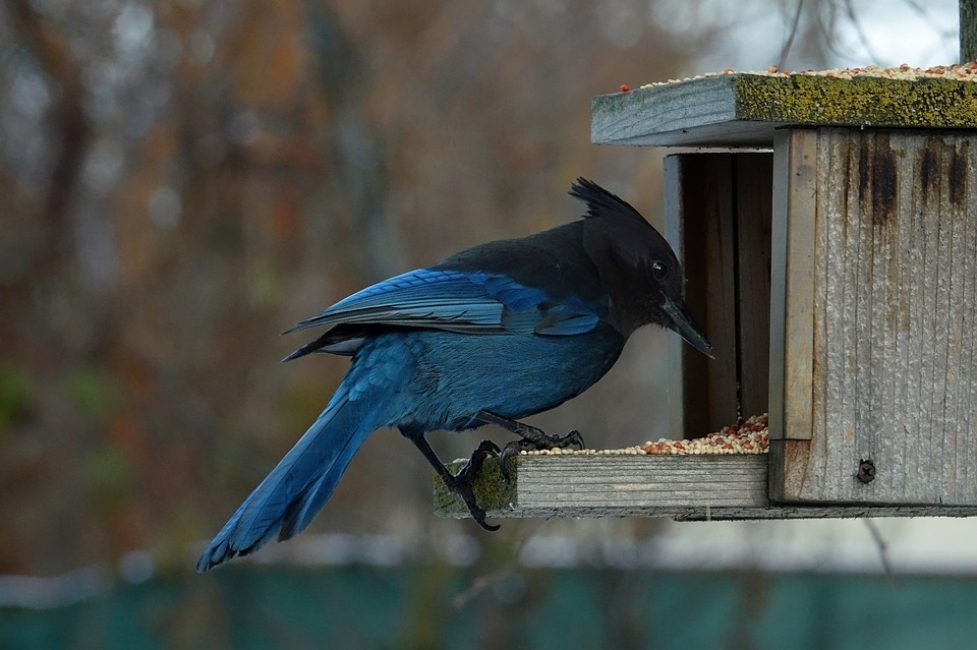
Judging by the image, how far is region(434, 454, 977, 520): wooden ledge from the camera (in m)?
3.29

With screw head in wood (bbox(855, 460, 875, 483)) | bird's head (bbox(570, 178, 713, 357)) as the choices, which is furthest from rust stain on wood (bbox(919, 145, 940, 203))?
bird's head (bbox(570, 178, 713, 357))

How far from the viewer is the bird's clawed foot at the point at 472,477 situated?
3.71 metres

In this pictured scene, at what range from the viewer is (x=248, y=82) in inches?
375

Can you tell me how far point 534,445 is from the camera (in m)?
3.65

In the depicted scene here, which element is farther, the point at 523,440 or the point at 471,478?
the point at 471,478

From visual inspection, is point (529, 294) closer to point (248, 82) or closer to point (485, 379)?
point (485, 379)

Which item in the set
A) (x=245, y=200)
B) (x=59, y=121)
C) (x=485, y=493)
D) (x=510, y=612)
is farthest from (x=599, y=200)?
(x=59, y=121)

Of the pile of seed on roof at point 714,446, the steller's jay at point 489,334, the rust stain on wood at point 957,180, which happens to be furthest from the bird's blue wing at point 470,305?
the rust stain on wood at point 957,180

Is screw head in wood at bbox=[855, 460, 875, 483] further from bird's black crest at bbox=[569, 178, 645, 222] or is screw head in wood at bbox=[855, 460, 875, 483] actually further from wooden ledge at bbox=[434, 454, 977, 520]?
bird's black crest at bbox=[569, 178, 645, 222]

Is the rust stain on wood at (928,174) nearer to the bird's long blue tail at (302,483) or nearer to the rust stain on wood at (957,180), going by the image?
the rust stain on wood at (957,180)

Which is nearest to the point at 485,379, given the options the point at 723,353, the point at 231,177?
the point at 723,353

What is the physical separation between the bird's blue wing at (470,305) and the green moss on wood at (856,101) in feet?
3.16

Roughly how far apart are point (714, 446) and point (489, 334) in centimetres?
68

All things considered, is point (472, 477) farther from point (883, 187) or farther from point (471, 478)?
point (883, 187)
